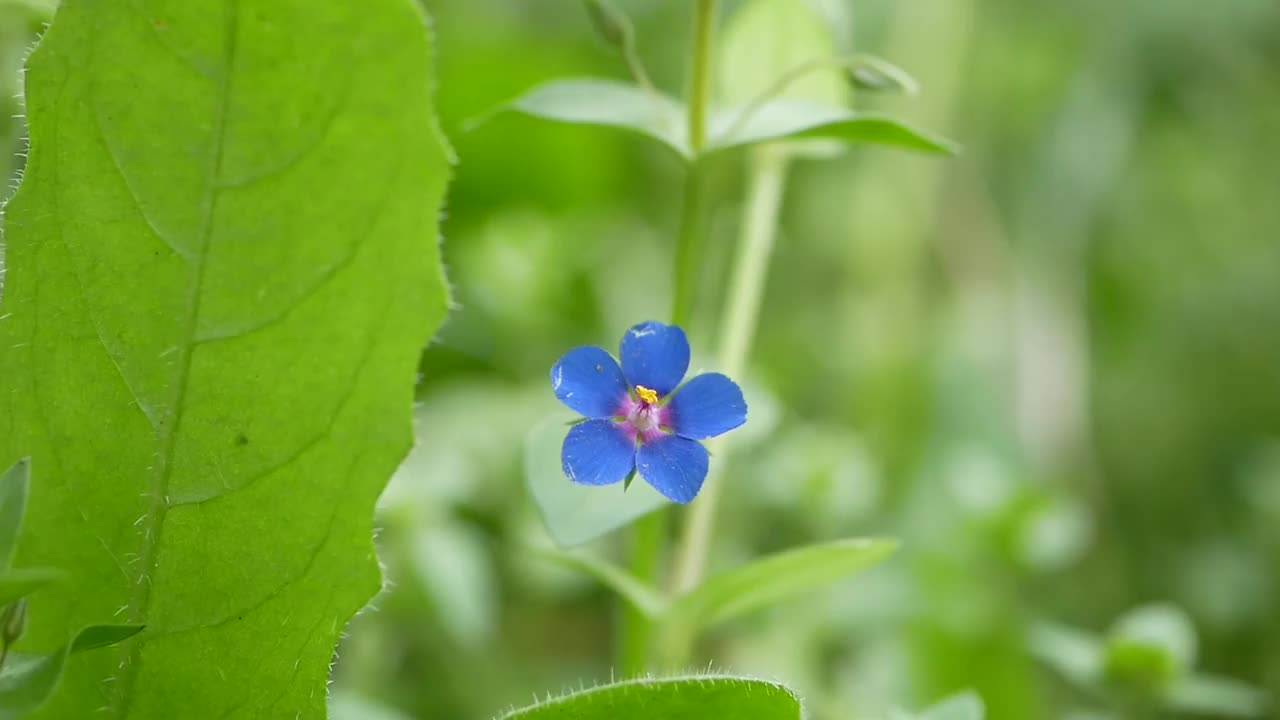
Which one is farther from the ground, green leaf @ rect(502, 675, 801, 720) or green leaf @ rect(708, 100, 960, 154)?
green leaf @ rect(708, 100, 960, 154)

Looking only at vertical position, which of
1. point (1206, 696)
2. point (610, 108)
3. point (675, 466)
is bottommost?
Result: point (1206, 696)

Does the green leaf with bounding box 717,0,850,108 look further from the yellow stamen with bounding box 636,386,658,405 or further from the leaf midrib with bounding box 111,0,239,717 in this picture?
the leaf midrib with bounding box 111,0,239,717

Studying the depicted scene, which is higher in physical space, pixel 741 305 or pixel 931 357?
pixel 741 305

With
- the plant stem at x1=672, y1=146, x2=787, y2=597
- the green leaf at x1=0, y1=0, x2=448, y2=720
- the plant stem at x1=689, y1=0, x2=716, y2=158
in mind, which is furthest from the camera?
the plant stem at x1=672, y1=146, x2=787, y2=597

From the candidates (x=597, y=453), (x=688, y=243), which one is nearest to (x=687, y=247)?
(x=688, y=243)

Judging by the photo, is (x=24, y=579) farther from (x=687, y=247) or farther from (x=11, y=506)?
(x=687, y=247)

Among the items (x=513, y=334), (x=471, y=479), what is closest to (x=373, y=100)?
(x=471, y=479)

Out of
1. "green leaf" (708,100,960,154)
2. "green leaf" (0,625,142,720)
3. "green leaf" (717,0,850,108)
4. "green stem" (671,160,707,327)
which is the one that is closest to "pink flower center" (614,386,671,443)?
"green stem" (671,160,707,327)

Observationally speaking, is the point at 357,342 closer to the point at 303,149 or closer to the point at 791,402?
the point at 303,149
